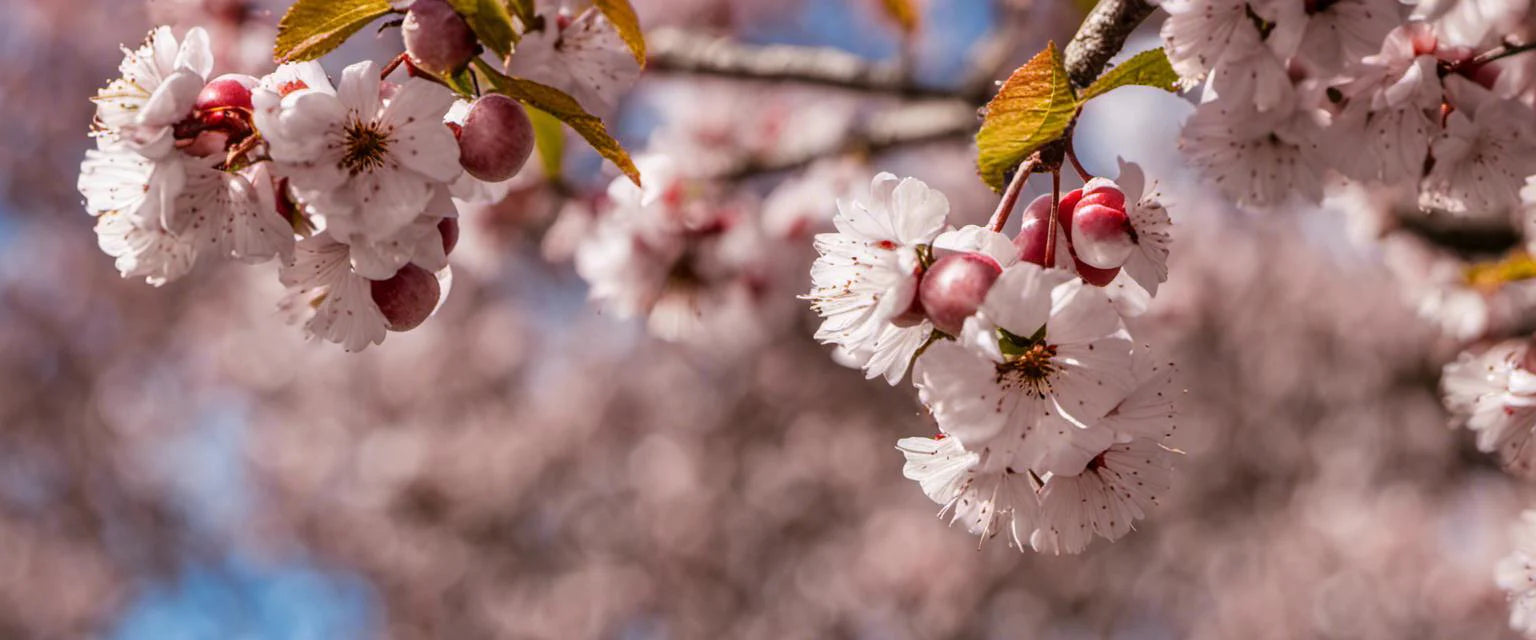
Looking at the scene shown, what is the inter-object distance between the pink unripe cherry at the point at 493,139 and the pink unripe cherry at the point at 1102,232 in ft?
1.50

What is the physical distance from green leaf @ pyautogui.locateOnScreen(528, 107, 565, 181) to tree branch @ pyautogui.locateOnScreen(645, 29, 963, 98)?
0.60 m

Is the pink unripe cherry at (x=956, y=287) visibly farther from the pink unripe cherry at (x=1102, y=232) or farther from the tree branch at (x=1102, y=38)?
the tree branch at (x=1102, y=38)

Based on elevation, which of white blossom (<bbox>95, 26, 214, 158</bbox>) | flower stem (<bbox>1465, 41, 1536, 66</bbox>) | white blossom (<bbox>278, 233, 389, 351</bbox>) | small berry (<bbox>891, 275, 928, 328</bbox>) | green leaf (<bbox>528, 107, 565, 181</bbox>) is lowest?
flower stem (<bbox>1465, 41, 1536, 66</bbox>)

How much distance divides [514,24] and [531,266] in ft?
19.9

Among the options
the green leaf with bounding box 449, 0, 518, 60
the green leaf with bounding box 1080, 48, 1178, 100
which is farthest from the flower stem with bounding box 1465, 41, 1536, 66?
the green leaf with bounding box 449, 0, 518, 60

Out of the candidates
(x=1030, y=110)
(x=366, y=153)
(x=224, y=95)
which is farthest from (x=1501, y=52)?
(x=224, y=95)

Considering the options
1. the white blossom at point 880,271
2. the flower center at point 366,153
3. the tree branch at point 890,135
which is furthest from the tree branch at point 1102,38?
the tree branch at point 890,135

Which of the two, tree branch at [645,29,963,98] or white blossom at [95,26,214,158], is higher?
white blossom at [95,26,214,158]

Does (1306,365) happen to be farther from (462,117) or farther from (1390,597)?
(462,117)

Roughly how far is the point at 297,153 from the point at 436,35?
144mm

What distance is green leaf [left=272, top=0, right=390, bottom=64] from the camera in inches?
32.5

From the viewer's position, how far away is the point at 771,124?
2.93 meters

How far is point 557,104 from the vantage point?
2.80 ft

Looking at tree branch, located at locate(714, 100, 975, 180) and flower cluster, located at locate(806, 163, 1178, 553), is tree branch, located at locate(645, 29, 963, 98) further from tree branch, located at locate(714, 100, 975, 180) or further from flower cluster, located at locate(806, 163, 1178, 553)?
flower cluster, located at locate(806, 163, 1178, 553)
